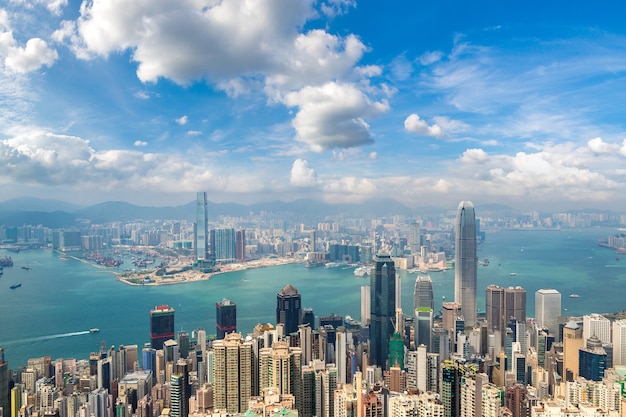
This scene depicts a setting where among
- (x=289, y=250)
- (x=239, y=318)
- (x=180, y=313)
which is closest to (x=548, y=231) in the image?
(x=289, y=250)

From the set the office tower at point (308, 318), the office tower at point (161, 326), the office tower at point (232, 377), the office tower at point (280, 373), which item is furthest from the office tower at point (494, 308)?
the office tower at point (161, 326)

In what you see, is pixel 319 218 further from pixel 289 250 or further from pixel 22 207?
pixel 22 207

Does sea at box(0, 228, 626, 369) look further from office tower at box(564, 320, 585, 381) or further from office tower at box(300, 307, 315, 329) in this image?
office tower at box(564, 320, 585, 381)

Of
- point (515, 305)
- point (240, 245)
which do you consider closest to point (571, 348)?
point (515, 305)

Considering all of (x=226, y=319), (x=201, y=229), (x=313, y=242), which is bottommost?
(x=226, y=319)

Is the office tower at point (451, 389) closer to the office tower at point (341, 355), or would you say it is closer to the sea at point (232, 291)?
the office tower at point (341, 355)

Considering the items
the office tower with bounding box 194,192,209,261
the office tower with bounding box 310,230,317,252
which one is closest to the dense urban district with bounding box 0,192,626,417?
the office tower with bounding box 194,192,209,261

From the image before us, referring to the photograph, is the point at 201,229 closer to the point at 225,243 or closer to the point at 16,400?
the point at 225,243
